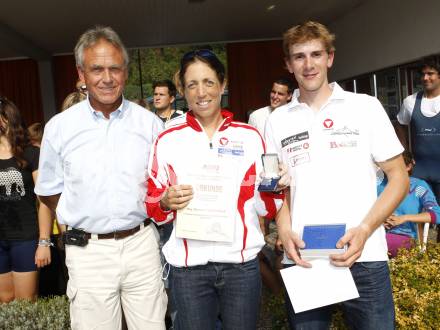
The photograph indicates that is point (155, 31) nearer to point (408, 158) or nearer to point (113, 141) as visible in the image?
point (408, 158)

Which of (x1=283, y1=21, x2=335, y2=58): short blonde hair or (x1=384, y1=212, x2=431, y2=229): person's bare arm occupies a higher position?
(x1=283, y1=21, x2=335, y2=58): short blonde hair

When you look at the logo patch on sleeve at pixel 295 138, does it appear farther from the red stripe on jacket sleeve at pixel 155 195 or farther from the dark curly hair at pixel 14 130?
the dark curly hair at pixel 14 130

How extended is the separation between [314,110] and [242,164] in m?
0.39

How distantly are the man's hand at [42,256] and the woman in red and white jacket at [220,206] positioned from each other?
1.40 metres

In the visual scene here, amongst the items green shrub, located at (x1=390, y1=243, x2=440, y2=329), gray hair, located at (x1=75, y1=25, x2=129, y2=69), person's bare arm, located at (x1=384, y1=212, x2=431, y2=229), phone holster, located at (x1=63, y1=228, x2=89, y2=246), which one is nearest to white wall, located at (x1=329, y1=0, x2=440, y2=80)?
person's bare arm, located at (x1=384, y1=212, x2=431, y2=229)

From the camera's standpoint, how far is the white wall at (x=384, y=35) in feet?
27.7

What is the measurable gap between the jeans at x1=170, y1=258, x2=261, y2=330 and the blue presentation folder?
277 millimetres

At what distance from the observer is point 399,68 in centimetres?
978

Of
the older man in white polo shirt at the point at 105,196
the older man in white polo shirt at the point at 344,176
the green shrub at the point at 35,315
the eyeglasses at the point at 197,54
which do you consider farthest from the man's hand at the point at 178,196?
the green shrub at the point at 35,315

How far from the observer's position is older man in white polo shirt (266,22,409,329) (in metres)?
1.86

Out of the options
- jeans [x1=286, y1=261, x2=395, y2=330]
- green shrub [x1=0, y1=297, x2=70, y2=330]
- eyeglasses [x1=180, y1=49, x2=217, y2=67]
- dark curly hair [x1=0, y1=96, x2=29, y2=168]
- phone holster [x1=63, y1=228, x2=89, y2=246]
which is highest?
eyeglasses [x1=180, y1=49, x2=217, y2=67]

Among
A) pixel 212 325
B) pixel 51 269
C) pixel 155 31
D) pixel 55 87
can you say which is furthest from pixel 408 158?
pixel 55 87

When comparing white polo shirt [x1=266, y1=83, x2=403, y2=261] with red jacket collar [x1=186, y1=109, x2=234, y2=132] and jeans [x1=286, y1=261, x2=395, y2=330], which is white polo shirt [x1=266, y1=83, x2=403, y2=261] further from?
red jacket collar [x1=186, y1=109, x2=234, y2=132]

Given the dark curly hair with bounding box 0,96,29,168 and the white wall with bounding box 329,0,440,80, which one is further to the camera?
the white wall with bounding box 329,0,440,80
